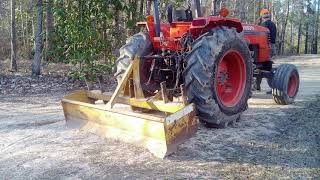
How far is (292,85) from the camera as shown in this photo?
7.91 meters

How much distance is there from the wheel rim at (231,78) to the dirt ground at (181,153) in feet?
1.39

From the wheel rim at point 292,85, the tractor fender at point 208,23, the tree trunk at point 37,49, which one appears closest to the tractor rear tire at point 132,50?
the tractor fender at point 208,23

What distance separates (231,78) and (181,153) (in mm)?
1972

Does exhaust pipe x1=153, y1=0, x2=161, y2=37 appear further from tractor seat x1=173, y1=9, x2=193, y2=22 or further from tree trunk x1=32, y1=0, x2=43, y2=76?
tree trunk x1=32, y1=0, x2=43, y2=76

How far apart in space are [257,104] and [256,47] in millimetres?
1095

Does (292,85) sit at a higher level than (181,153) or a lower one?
higher

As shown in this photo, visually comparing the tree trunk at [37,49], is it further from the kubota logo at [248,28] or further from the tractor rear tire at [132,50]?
the kubota logo at [248,28]

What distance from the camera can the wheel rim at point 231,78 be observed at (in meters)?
5.90

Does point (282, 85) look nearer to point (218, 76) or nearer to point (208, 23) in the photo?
point (218, 76)

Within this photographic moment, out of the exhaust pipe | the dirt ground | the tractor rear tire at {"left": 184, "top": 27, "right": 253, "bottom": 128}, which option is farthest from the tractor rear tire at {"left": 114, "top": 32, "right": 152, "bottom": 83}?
the dirt ground

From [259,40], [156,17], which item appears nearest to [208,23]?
[156,17]

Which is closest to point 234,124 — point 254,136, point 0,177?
point 254,136

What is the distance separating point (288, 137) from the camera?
5492 millimetres

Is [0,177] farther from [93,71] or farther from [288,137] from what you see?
[93,71]
